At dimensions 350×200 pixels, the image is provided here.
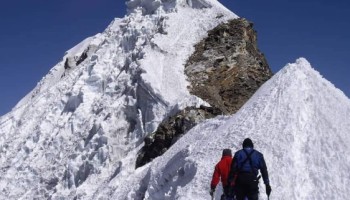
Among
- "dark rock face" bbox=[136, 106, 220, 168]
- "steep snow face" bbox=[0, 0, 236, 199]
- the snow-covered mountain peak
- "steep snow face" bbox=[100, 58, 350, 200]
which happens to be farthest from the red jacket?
"steep snow face" bbox=[0, 0, 236, 199]

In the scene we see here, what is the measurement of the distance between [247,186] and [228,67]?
26.0m

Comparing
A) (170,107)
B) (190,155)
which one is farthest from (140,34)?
(190,155)

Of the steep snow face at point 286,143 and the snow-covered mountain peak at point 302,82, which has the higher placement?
the snow-covered mountain peak at point 302,82

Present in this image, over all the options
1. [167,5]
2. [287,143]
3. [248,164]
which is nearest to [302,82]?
[287,143]

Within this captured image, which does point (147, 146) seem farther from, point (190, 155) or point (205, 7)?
point (205, 7)

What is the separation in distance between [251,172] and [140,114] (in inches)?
957

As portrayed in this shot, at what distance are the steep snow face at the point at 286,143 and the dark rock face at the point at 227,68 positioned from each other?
10.0m

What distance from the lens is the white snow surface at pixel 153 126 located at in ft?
54.4

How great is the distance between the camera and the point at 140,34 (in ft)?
137

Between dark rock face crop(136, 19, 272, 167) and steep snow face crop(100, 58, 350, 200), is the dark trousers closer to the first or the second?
steep snow face crop(100, 58, 350, 200)

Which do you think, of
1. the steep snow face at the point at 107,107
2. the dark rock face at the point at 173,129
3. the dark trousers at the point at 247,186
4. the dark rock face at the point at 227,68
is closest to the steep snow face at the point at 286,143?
the dark trousers at the point at 247,186

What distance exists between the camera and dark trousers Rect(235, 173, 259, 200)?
10.6m

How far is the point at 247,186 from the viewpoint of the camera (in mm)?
10633

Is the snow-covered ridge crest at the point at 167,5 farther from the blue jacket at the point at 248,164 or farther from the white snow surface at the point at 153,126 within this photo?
the blue jacket at the point at 248,164
